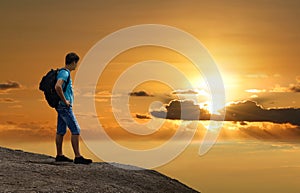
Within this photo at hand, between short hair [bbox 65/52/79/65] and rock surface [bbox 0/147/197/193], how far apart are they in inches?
105

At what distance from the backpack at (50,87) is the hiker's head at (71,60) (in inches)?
12.0

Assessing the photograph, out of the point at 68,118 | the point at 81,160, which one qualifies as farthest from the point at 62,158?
the point at 68,118

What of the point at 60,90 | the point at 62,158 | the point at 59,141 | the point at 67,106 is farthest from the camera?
the point at 62,158

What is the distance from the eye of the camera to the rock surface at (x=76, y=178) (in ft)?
42.4

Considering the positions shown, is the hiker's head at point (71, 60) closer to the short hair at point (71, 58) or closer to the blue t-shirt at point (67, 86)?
the short hair at point (71, 58)

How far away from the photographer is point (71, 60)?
14711mm

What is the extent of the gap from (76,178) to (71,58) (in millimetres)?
3019

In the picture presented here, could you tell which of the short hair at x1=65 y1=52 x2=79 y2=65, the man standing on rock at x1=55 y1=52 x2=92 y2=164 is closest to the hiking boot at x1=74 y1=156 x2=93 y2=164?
the man standing on rock at x1=55 y1=52 x2=92 y2=164

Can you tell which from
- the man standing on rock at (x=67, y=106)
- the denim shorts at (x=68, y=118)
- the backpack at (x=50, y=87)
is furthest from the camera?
the denim shorts at (x=68, y=118)

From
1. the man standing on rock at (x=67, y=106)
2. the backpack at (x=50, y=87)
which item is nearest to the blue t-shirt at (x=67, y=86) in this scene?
the man standing on rock at (x=67, y=106)

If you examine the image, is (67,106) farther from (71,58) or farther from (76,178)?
(76,178)

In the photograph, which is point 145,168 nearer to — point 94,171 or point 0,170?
point 94,171

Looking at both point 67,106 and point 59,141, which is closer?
point 67,106

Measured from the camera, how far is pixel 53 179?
13477 millimetres
